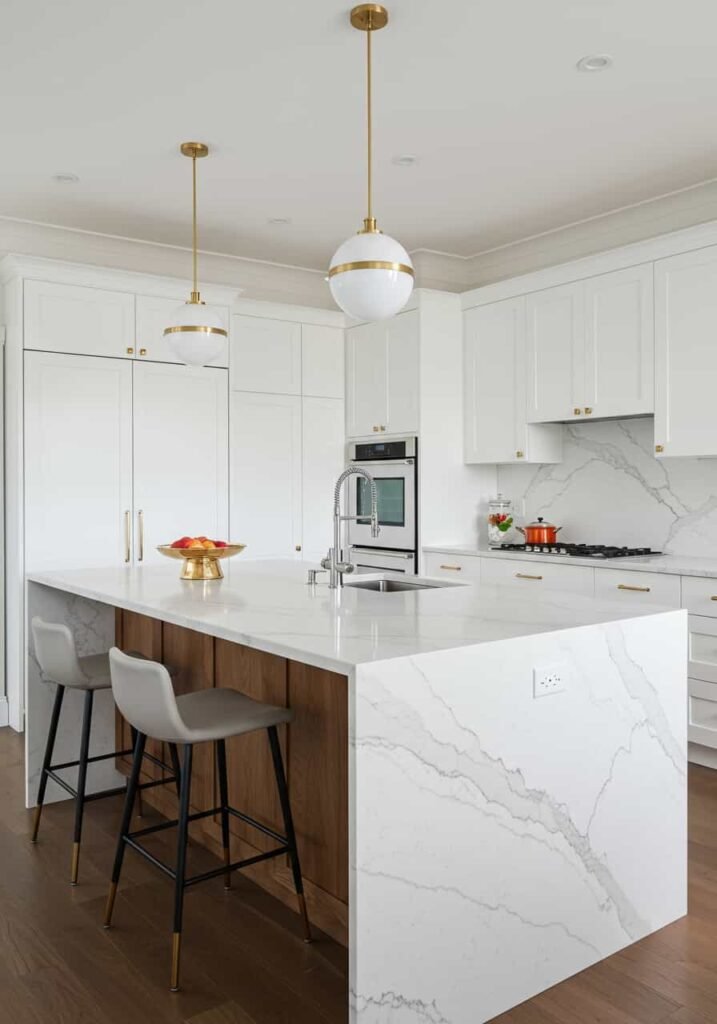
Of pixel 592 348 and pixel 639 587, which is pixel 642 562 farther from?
pixel 592 348

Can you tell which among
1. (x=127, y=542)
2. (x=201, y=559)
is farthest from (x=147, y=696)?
(x=127, y=542)

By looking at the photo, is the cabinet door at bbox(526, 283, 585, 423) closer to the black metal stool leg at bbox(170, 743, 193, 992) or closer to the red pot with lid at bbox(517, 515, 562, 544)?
the red pot with lid at bbox(517, 515, 562, 544)

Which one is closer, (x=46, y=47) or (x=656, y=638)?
(x=656, y=638)

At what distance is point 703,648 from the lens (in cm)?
367

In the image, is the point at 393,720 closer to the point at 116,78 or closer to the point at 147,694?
the point at 147,694

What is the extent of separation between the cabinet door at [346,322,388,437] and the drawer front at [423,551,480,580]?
0.89m

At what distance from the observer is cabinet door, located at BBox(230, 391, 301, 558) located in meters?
5.05

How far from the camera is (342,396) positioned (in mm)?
5578

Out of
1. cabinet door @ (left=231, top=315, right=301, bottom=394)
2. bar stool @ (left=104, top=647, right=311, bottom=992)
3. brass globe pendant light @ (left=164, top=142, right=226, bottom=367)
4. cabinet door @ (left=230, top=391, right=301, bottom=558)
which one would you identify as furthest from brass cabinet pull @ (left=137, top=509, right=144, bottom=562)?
bar stool @ (left=104, top=647, right=311, bottom=992)

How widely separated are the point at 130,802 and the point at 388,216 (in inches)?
133

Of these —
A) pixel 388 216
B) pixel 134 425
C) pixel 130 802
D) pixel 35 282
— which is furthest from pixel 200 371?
pixel 130 802

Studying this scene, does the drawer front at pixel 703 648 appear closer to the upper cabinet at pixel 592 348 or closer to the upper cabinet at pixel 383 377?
the upper cabinet at pixel 592 348

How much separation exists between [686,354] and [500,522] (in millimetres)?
1530

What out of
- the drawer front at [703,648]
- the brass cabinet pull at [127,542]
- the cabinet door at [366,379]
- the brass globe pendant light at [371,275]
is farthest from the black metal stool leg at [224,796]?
the cabinet door at [366,379]
